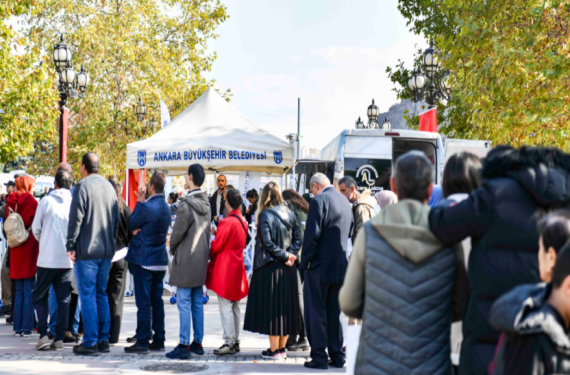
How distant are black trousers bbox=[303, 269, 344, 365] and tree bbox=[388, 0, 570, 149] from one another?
511 cm

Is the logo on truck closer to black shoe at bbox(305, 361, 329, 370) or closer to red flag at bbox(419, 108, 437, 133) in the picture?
red flag at bbox(419, 108, 437, 133)

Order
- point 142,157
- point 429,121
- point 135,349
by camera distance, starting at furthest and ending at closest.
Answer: point 429,121
point 142,157
point 135,349

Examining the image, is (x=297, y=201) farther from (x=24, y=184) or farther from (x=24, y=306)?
(x=24, y=306)

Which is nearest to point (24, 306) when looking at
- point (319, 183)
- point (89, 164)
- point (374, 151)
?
point (89, 164)

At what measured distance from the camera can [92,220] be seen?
6695mm

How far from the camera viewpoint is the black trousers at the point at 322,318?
636cm

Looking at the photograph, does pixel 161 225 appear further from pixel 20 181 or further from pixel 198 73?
pixel 198 73

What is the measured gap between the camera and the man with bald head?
6602 mm

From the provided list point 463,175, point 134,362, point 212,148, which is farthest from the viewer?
point 212,148

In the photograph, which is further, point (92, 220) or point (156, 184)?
point (156, 184)

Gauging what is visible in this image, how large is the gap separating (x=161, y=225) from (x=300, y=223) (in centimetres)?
176

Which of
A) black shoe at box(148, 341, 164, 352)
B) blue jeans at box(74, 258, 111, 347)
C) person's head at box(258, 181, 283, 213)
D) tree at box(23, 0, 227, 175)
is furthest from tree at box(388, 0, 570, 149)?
tree at box(23, 0, 227, 175)

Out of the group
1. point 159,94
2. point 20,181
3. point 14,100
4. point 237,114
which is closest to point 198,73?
point 159,94

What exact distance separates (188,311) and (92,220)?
4.88 feet
